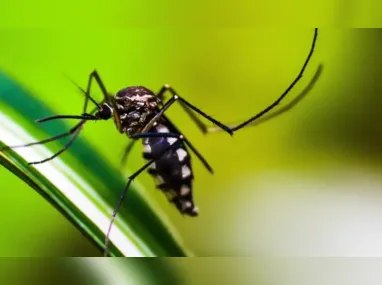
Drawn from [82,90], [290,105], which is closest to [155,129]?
[82,90]

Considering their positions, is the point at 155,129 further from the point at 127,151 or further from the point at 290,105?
the point at 290,105

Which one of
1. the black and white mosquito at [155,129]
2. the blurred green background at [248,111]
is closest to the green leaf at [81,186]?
the black and white mosquito at [155,129]

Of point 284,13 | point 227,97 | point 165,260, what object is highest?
point 284,13

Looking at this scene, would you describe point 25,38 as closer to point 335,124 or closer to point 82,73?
point 82,73

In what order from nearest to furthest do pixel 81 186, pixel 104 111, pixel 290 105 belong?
pixel 81 186
pixel 104 111
pixel 290 105

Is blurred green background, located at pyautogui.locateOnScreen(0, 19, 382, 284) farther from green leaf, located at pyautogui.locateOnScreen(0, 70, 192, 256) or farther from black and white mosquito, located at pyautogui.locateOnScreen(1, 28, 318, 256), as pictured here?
green leaf, located at pyautogui.locateOnScreen(0, 70, 192, 256)

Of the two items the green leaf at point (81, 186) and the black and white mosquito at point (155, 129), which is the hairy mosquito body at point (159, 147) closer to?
the black and white mosquito at point (155, 129)

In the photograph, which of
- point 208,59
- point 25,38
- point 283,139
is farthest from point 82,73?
point 283,139
